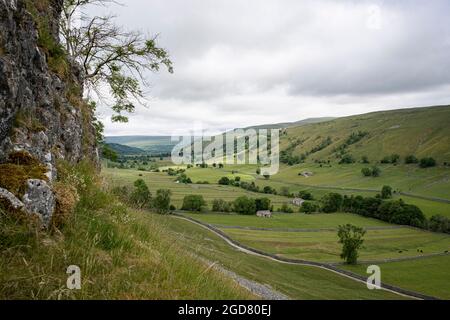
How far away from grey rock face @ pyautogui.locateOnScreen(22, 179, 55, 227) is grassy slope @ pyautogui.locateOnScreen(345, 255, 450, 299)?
58.8 meters

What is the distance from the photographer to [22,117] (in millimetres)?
8039

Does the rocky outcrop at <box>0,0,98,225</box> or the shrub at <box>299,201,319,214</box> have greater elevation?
the rocky outcrop at <box>0,0,98,225</box>

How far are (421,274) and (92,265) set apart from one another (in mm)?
71585

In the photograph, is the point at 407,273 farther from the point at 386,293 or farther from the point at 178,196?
the point at 178,196

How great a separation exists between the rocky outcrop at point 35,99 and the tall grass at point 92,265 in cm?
56

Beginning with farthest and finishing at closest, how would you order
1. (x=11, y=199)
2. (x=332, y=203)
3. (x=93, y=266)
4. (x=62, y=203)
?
(x=332, y=203) < (x=62, y=203) < (x=11, y=199) < (x=93, y=266)

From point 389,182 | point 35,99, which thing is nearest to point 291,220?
point 389,182

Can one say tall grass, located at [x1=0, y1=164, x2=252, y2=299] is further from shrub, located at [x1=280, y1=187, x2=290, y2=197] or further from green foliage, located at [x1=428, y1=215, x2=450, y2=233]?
shrub, located at [x1=280, y1=187, x2=290, y2=197]

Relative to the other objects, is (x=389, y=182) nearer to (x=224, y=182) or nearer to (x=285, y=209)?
(x=285, y=209)

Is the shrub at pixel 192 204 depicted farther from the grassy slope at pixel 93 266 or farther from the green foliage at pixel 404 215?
the grassy slope at pixel 93 266

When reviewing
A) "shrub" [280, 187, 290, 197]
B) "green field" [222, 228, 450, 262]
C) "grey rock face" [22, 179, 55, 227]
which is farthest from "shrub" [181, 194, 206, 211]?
"grey rock face" [22, 179, 55, 227]

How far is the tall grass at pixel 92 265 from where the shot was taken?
192 inches

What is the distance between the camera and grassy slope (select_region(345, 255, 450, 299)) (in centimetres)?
5375

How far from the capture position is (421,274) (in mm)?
62375
